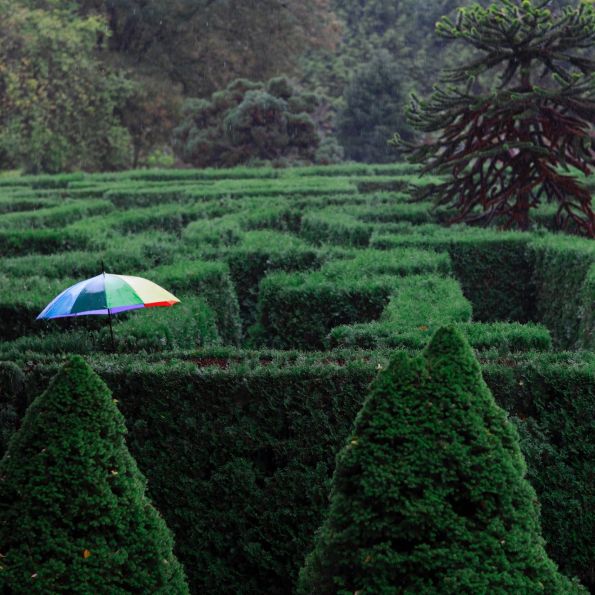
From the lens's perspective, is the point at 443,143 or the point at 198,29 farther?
the point at 198,29

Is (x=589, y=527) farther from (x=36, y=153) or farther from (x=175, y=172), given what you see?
(x=36, y=153)

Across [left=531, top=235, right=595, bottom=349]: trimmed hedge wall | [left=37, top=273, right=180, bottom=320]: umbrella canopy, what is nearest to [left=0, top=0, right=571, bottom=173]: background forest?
[left=531, top=235, right=595, bottom=349]: trimmed hedge wall

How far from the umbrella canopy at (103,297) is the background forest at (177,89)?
2028cm

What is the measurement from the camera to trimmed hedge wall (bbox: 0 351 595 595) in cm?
603

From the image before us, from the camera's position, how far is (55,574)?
14.0 ft

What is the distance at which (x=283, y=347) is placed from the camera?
967cm

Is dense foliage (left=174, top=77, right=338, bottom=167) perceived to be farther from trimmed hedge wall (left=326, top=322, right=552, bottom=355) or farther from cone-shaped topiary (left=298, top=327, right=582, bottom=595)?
cone-shaped topiary (left=298, top=327, right=582, bottom=595)

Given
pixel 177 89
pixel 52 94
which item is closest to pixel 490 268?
pixel 52 94

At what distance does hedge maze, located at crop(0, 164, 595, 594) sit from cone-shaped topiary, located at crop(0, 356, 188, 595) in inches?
65.6

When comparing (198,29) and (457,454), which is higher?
(198,29)

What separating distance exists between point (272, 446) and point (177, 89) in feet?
93.6

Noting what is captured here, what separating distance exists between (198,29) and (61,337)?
1089 inches

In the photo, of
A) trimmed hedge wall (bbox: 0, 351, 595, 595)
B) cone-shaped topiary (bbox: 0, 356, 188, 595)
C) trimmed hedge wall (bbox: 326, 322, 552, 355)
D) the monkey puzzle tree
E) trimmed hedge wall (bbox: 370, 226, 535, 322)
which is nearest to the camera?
cone-shaped topiary (bbox: 0, 356, 188, 595)

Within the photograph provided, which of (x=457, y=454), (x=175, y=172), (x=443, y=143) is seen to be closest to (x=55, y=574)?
(x=457, y=454)
